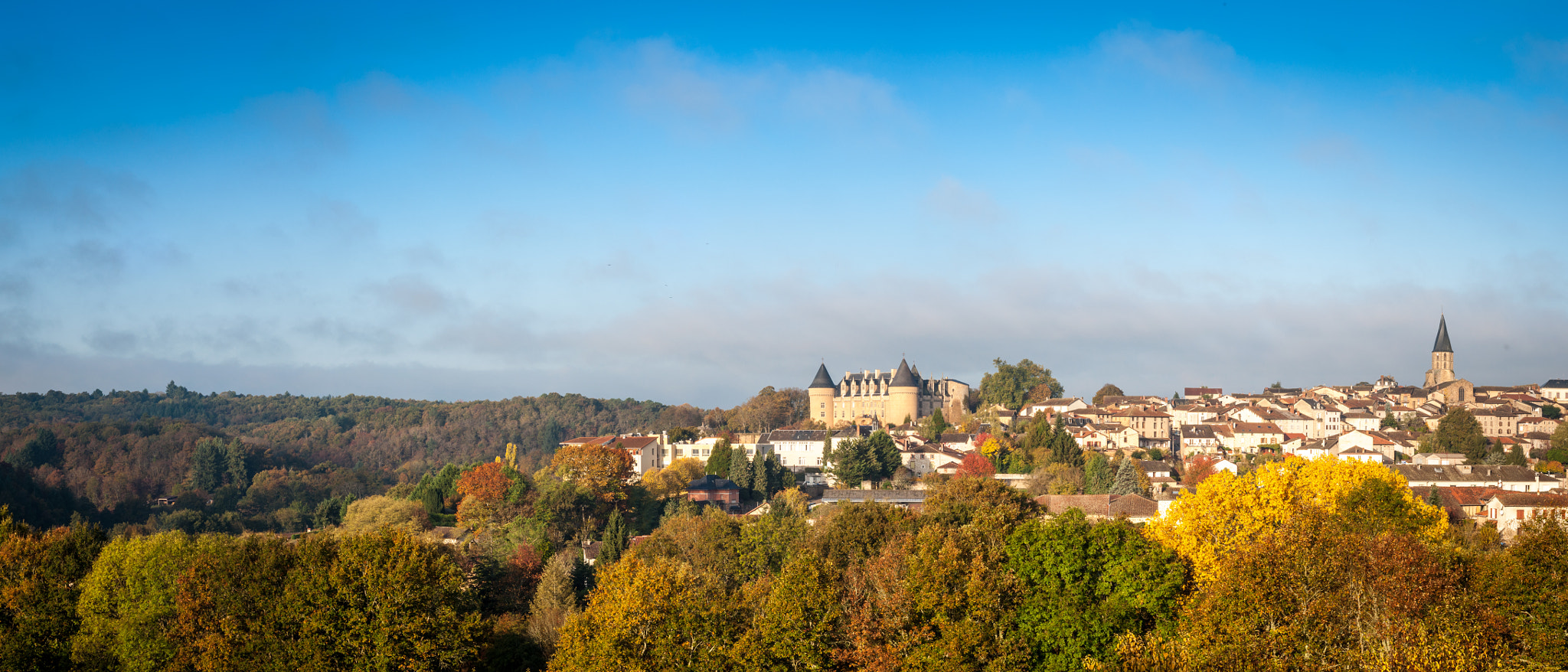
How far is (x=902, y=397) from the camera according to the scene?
86.7 m

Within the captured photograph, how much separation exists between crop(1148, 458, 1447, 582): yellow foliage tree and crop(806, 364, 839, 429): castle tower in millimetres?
54567

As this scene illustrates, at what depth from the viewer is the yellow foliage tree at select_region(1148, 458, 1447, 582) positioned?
29.4 meters

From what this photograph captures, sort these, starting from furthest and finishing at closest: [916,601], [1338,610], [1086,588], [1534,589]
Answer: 1. [1086,588]
2. [916,601]
3. [1534,589]
4. [1338,610]

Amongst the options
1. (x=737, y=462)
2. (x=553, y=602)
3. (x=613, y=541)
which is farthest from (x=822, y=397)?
→ (x=553, y=602)

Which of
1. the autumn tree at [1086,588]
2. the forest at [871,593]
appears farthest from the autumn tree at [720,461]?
the autumn tree at [1086,588]

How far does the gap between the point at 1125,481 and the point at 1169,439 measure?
25.6m

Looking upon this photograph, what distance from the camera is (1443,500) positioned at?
4588 cm

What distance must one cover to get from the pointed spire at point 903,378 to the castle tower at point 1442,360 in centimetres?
4494

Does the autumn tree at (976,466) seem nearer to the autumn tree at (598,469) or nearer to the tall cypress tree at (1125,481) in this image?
the tall cypress tree at (1125,481)

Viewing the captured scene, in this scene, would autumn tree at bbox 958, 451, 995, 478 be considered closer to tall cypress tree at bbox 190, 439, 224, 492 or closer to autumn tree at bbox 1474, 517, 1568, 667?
autumn tree at bbox 1474, 517, 1568, 667

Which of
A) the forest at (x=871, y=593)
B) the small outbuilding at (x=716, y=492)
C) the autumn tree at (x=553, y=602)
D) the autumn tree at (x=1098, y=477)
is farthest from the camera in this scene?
the small outbuilding at (x=716, y=492)

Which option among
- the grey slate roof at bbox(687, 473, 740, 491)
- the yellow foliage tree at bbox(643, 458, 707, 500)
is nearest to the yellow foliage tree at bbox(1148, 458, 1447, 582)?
the grey slate roof at bbox(687, 473, 740, 491)

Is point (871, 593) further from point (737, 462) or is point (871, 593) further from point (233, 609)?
point (737, 462)

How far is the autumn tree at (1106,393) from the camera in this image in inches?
3670
